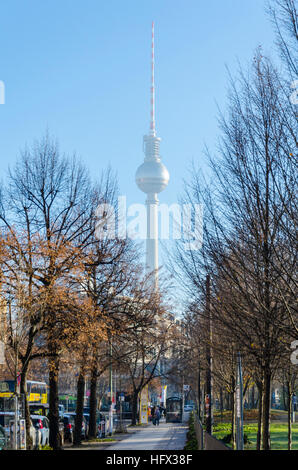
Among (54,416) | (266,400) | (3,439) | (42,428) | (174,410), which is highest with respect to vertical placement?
(266,400)

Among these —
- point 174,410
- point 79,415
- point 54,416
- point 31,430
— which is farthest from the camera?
point 174,410

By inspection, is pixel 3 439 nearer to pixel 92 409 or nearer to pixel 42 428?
pixel 42 428

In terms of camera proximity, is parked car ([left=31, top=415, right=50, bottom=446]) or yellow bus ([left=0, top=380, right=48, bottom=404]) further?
yellow bus ([left=0, top=380, right=48, bottom=404])

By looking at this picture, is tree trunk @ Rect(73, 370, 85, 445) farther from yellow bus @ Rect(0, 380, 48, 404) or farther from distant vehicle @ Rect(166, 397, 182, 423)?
distant vehicle @ Rect(166, 397, 182, 423)

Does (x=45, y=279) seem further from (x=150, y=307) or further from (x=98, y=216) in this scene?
(x=150, y=307)

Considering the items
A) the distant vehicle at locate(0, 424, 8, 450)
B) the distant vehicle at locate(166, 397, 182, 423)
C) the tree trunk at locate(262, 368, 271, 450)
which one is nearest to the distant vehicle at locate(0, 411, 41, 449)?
the distant vehicle at locate(0, 424, 8, 450)

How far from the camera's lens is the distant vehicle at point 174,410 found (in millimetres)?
70312

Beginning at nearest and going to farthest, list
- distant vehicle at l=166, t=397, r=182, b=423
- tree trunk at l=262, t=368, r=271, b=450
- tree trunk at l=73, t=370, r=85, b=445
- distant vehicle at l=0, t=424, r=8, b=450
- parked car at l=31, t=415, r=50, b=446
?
tree trunk at l=262, t=368, r=271, b=450, distant vehicle at l=0, t=424, r=8, b=450, parked car at l=31, t=415, r=50, b=446, tree trunk at l=73, t=370, r=85, b=445, distant vehicle at l=166, t=397, r=182, b=423

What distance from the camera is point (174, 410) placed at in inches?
2795

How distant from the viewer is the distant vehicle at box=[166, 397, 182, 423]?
70.3 metres

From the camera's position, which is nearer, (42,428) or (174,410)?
(42,428)

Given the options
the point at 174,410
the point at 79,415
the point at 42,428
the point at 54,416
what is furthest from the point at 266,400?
the point at 174,410

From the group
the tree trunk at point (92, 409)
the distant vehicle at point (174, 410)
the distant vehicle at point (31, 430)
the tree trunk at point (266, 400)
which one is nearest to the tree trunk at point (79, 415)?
the tree trunk at point (92, 409)

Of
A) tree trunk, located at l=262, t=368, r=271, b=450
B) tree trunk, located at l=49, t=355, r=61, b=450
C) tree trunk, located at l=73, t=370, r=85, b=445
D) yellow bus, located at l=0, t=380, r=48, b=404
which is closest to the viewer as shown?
tree trunk, located at l=262, t=368, r=271, b=450
